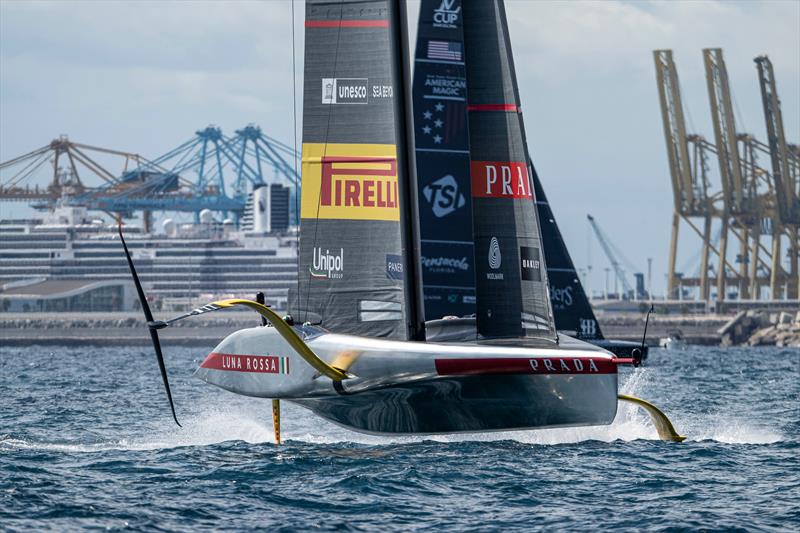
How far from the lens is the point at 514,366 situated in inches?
553

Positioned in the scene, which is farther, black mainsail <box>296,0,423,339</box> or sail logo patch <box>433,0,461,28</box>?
sail logo patch <box>433,0,461,28</box>

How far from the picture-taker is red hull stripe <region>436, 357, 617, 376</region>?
14.0m

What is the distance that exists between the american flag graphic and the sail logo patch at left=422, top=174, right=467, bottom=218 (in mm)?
1501

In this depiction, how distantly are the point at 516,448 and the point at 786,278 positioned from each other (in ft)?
270

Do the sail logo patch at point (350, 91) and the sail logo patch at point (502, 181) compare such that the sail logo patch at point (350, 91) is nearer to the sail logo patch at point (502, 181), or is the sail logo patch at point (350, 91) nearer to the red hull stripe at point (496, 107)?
the red hull stripe at point (496, 107)

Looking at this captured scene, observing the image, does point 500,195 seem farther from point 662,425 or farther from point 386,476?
point 386,476

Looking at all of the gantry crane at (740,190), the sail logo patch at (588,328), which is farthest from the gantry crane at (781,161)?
the sail logo patch at (588,328)

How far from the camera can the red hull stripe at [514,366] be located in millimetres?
13984

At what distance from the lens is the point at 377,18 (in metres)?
15.4

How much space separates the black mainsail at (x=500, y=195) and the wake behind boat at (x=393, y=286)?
1 cm

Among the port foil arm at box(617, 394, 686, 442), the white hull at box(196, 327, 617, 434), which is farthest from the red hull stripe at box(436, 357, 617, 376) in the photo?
the port foil arm at box(617, 394, 686, 442)

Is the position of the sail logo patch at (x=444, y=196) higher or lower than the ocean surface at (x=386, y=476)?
higher

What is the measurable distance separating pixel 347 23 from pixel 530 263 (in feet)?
10.8

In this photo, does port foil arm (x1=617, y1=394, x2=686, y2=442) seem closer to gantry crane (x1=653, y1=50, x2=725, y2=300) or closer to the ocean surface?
the ocean surface
